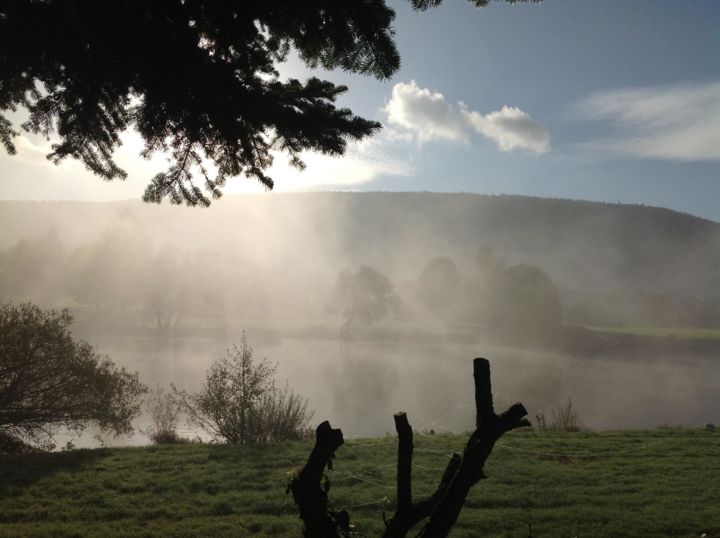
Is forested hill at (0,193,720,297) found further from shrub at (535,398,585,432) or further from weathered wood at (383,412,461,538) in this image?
weathered wood at (383,412,461,538)

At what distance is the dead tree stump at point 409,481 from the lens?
7.73 feet

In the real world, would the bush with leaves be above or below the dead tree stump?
below

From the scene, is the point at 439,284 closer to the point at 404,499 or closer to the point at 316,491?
the point at 404,499

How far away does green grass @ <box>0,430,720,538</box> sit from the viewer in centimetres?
653

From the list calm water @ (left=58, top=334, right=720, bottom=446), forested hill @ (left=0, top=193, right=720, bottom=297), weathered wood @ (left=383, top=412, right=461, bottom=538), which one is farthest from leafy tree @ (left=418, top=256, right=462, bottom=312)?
weathered wood @ (left=383, top=412, right=461, bottom=538)

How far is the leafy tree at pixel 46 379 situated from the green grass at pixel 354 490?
118 inches

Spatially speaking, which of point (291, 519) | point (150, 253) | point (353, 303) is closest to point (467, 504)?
point (291, 519)

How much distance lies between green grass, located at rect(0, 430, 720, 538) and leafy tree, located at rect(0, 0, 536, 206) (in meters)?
4.70

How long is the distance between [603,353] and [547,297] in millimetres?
8655

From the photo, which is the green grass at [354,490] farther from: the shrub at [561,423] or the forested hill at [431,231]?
the forested hill at [431,231]

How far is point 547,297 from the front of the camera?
5594cm

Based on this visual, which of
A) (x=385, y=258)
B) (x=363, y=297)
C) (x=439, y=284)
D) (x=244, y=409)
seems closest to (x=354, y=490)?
(x=244, y=409)

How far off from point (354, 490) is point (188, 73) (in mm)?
6758

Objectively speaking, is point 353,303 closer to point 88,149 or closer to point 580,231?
point 88,149
